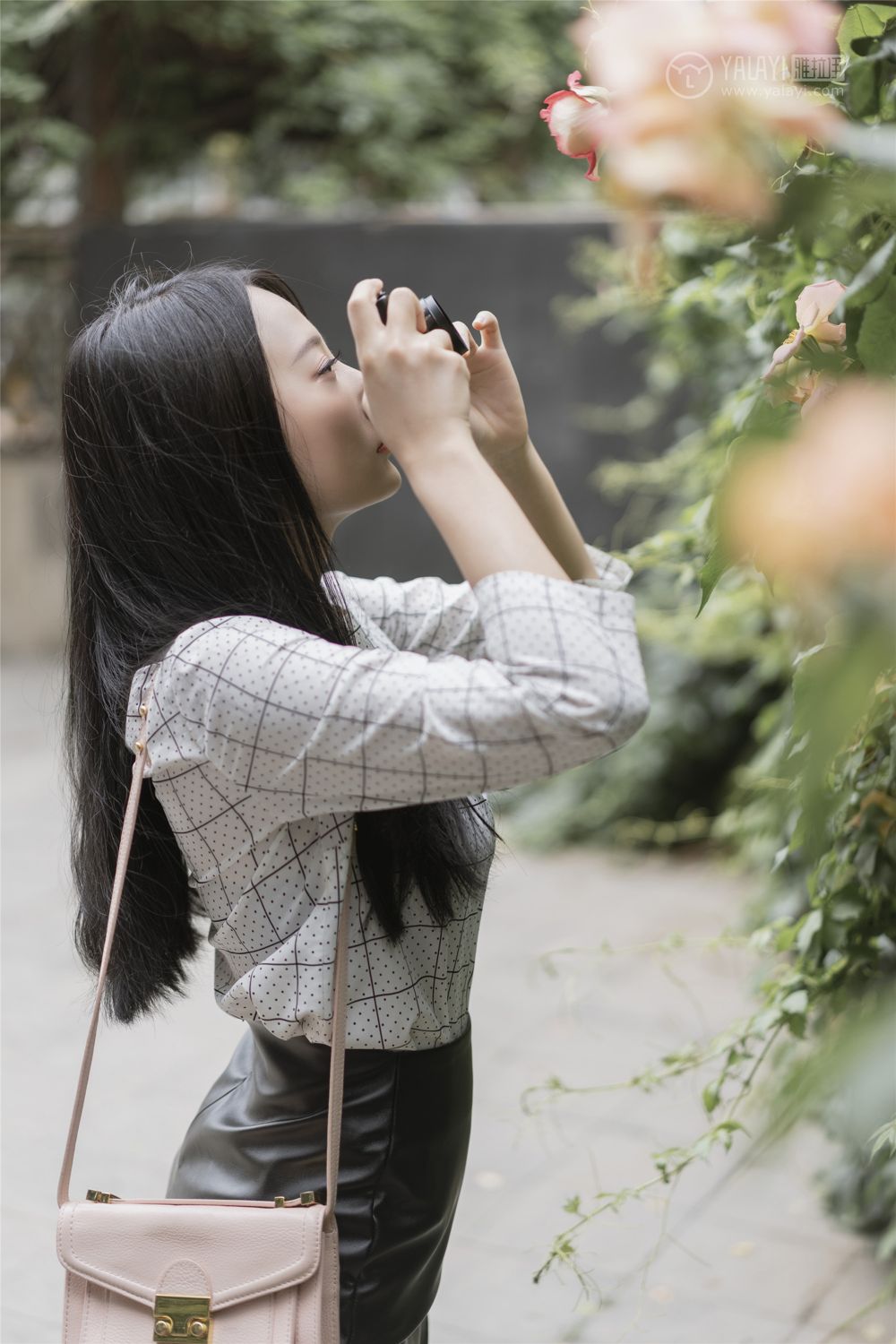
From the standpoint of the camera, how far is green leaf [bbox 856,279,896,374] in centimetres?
98

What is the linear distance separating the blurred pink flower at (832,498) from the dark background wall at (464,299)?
17.7 feet

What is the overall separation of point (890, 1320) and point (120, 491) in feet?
6.75

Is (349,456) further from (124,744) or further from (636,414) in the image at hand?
(636,414)

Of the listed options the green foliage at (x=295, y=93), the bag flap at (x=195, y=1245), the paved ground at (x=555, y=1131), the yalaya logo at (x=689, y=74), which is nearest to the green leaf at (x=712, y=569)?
the yalaya logo at (x=689, y=74)

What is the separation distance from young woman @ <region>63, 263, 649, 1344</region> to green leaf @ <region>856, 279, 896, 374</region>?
10.7 inches

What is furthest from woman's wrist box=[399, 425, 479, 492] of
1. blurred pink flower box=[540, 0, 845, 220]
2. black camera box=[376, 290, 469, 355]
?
blurred pink flower box=[540, 0, 845, 220]

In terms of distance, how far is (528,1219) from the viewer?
287 cm

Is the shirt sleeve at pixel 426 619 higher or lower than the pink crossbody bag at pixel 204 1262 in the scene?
higher

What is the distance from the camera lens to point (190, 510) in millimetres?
1270

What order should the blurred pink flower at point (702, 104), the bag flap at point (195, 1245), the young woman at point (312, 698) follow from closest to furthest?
the blurred pink flower at point (702, 104)
the young woman at point (312, 698)
the bag flap at point (195, 1245)

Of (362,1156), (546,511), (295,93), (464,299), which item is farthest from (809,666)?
(295,93)

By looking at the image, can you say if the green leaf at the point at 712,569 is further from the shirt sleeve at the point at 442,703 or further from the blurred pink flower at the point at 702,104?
the blurred pink flower at the point at 702,104

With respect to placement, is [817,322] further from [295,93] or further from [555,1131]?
[295,93]

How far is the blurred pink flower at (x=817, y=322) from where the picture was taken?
1.19 metres
